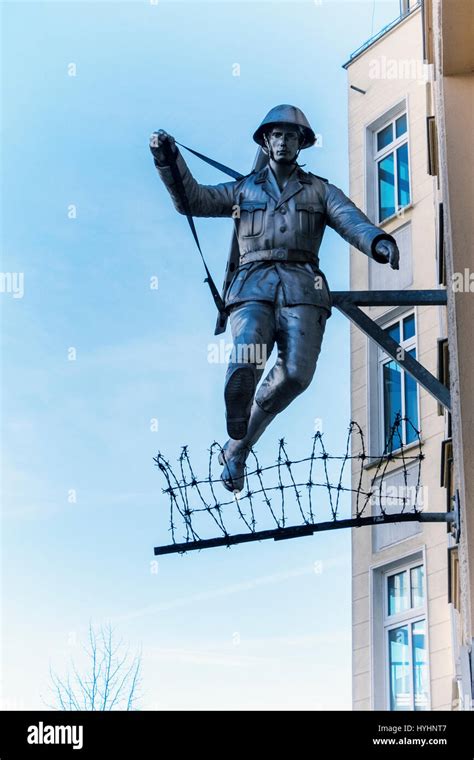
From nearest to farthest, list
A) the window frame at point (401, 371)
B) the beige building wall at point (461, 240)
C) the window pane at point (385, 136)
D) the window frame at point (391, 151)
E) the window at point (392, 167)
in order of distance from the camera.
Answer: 1. the beige building wall at point (461, 240)
2. the window frame at point (401, 371)
3. the window frame at point (391, 151)
4. the window at point (392, 167)
5. the window pane at point (385, 136)

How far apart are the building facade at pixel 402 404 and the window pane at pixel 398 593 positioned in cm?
2

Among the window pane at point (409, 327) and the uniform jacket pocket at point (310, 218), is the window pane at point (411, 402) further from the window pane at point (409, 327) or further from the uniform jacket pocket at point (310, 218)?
the uniform jacket pocket at point (310, 218)

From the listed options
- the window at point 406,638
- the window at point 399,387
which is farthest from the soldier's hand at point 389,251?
the window at point 399,387

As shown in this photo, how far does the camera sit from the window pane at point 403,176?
1873cm

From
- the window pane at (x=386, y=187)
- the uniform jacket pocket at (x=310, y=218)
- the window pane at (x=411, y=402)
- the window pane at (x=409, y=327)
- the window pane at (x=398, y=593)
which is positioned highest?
the window pane at (x=386, y=187)

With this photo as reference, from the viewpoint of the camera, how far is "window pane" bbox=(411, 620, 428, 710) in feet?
51.7

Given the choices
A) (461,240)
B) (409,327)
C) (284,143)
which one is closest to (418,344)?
(409,327)

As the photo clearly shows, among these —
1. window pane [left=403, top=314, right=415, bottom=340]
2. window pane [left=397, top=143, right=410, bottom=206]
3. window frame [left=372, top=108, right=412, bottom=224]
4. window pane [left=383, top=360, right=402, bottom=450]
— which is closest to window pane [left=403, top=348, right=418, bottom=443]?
window pane [left=383, top=360, right=402, bottom=450]

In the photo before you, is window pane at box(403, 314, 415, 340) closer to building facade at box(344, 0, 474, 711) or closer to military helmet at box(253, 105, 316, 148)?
building facade at box(344, 0, 474, 711)

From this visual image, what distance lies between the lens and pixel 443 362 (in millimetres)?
12258

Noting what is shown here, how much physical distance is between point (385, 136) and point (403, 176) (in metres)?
1.09

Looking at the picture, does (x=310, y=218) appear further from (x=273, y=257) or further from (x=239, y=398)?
(x=239, y=398)

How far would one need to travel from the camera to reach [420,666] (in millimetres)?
15969
